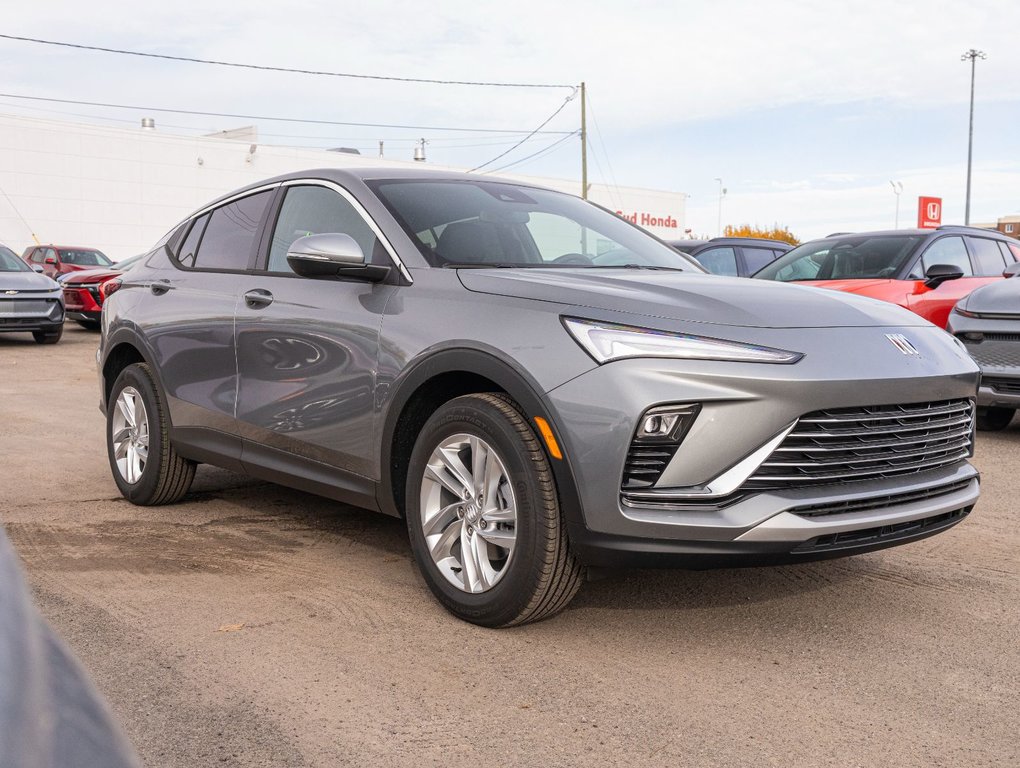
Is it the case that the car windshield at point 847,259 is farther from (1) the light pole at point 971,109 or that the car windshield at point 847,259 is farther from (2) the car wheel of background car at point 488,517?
(1) the light pole at point 971,109

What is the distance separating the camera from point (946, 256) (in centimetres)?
1018

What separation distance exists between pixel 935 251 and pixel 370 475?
7420mm

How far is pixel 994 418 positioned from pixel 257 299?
6.52m

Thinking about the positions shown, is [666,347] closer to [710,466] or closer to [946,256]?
[710,466]

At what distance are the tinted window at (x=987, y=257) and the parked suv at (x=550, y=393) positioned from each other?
666cm

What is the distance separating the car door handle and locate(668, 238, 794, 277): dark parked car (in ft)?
29.0

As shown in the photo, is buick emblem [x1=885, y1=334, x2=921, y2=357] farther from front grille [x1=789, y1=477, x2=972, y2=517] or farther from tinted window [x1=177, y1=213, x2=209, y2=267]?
tinted window [x1=177, y1=213, x2=209, y2=267]

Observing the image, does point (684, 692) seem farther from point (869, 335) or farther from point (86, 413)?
point (86, 413)

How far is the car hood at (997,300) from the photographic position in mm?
8188

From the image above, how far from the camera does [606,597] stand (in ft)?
14.0

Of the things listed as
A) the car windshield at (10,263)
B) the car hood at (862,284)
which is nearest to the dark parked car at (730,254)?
the car hood at (862,284)

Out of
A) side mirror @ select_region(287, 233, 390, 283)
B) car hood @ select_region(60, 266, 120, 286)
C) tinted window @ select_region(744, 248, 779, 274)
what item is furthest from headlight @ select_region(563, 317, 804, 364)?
car hood @ select_region(60, 266, 120, 286)

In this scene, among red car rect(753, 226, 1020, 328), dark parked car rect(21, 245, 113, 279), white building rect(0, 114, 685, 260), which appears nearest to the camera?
red car rect(753, 226, 1020, 328)

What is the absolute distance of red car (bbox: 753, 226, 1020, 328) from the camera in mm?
9664
